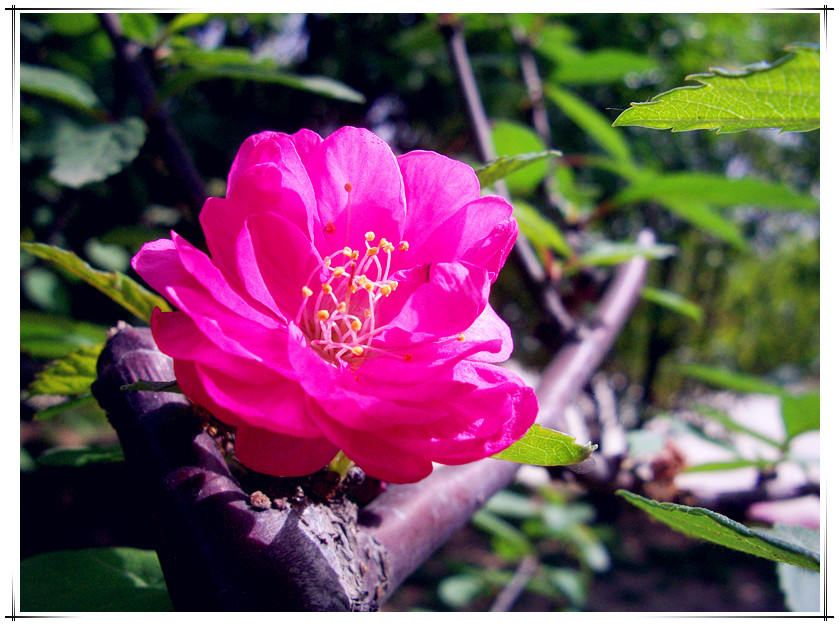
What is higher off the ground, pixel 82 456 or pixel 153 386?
pixel 153 386

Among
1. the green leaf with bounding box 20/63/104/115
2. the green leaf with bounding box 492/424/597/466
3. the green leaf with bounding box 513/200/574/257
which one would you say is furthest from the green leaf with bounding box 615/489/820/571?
the green leaf with bounding box 20/63/104/115

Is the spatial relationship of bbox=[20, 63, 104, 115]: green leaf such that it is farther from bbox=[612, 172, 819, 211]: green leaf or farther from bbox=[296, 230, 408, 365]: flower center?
bbox=[612, 172, 819, 211]: green leaf

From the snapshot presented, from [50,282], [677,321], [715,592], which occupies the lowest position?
[715,592]

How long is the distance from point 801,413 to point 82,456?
3.45 feet

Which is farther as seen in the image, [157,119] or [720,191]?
[720,191]

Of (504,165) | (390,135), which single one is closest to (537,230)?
(504,165)

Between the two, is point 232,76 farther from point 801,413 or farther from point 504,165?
point 801,413

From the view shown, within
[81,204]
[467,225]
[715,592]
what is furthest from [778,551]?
[715,592]

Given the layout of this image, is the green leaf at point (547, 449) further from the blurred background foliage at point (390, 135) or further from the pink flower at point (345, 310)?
the blurred background foliage at point (390, 135)

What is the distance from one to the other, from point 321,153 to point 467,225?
0.37ft

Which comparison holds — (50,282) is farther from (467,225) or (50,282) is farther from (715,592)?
(715,592)

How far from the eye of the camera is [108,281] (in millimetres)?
504

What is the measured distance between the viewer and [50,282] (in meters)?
1.19
